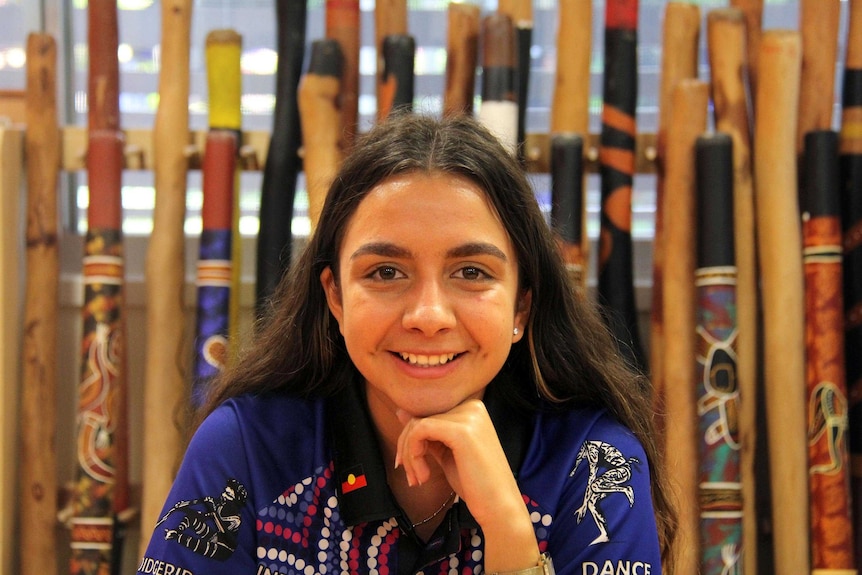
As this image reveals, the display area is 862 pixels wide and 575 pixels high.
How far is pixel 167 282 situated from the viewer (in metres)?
2.45

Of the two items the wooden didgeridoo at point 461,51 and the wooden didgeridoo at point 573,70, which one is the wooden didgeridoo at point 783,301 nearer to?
the wooden didgeridoo at point 573,70

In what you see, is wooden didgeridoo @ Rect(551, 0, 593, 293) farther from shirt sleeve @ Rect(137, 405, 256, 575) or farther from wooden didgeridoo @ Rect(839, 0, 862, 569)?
shirt sleeve @ Rect(137, 405, 256, 575)

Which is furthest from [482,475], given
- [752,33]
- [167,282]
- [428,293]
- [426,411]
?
[752,33]

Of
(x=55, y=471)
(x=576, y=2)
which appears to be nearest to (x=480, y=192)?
(x=576, y=2)

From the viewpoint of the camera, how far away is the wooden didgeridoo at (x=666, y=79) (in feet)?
7.95

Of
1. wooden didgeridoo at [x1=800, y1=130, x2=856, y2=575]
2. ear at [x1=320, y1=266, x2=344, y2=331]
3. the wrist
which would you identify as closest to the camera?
the wrist

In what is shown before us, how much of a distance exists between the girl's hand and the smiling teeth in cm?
7

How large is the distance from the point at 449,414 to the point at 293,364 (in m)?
0.30

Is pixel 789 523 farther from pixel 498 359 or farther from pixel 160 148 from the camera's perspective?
pixel 160 148

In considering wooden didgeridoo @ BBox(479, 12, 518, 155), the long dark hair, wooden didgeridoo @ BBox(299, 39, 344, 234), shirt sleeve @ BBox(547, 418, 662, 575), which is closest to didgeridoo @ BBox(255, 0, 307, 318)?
wooden didgeridoo @ BBox(299, 39, 344, 234)

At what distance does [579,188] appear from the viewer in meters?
2.38

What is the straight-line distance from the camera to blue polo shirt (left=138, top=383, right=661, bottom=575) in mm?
1278

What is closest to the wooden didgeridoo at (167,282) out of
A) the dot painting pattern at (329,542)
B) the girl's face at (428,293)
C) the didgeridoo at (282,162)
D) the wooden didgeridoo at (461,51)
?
the didgeridoo at (282,162)

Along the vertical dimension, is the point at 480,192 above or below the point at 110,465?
above
